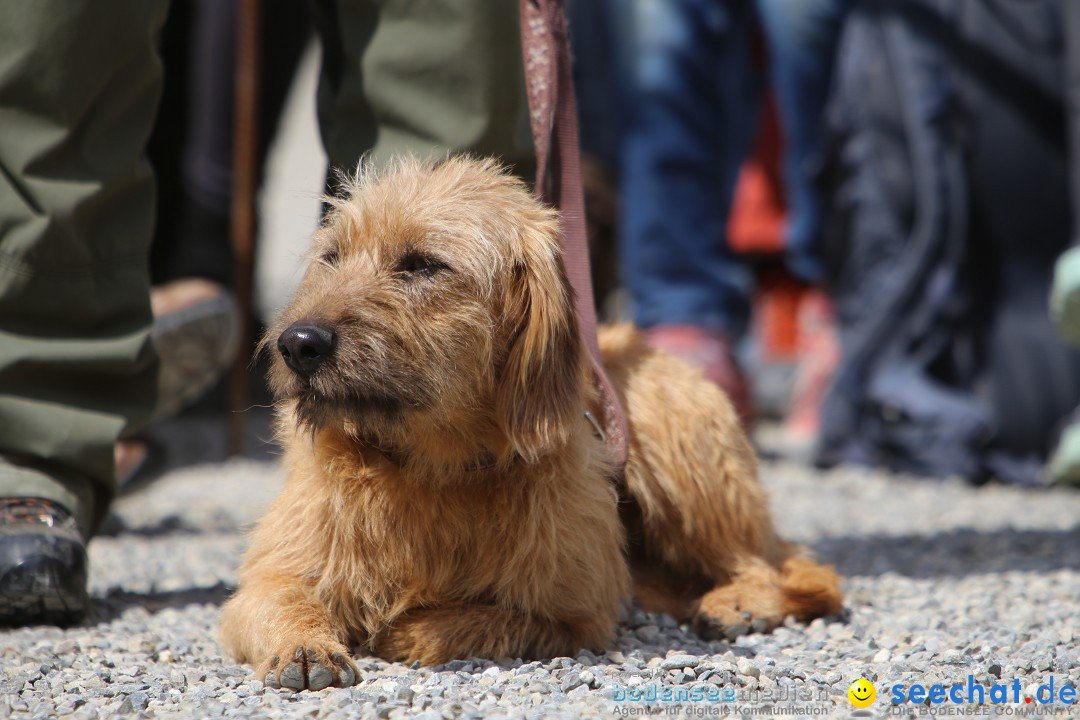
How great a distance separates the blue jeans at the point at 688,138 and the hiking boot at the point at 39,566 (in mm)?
4147

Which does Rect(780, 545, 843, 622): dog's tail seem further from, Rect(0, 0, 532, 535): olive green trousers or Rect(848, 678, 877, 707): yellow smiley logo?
Rect(0, 0, 532, 535): olive green trousers

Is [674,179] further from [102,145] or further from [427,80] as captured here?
[102,145]

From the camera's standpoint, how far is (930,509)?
5.14 meters

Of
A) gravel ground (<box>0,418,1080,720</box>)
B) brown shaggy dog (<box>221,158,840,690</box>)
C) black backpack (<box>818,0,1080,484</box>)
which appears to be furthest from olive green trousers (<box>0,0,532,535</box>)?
black backpack (<box>818,0,1080,484</box>)

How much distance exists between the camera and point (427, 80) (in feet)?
9.89

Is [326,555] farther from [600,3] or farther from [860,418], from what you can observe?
→ [600,3]

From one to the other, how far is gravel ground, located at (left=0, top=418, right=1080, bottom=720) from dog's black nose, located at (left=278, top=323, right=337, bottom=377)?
0.67 m

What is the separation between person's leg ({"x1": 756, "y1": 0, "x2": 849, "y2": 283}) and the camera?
6.35 meters

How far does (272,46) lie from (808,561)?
208 inches

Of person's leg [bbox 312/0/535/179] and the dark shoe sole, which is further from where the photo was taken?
person's leg [bbox 312/0/535/179]

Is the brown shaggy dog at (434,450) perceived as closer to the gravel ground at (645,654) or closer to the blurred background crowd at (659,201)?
the gravel ground at (645,654)

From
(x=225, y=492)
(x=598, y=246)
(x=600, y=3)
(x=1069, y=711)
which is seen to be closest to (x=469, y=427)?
(x=1069, y=711)

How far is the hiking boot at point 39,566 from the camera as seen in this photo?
272 cm

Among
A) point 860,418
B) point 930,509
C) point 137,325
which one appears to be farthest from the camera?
point 860,418
